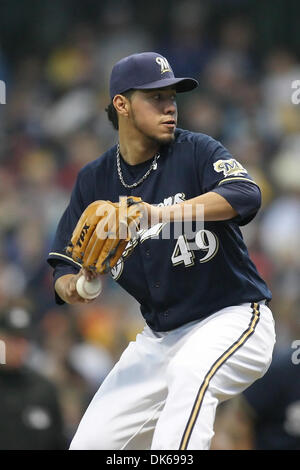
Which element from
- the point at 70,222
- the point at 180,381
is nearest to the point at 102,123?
the point at 70,222

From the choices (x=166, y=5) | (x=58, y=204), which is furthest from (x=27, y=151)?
(x=166, y=5)

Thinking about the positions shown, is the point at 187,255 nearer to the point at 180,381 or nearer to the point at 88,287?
the point at 88,287

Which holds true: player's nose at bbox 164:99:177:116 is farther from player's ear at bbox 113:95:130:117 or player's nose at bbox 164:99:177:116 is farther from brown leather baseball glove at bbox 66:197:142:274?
brown leather baseball glove at bbox 66:197:142:274

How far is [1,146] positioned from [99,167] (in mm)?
5254

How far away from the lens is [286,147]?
7.63 metres

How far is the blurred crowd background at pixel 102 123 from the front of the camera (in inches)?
247

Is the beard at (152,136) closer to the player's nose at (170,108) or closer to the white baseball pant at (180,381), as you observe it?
the player's nose at (170,108)

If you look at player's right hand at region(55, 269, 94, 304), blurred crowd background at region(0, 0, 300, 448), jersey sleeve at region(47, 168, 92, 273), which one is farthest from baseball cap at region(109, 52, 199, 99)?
blurred crowd background at region(0, 0, 300, 448)

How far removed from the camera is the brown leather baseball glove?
2898mm

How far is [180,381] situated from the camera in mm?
2916

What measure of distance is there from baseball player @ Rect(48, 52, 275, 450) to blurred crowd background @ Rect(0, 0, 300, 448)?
2141mm

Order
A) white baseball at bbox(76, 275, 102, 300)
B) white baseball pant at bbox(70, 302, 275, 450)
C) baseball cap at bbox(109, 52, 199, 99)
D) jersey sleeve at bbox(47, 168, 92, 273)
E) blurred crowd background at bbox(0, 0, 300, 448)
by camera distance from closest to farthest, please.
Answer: white baseball pant at bbox(70, 302, 275, 450) → white baseball at bbox(76, 275, 102, 300) → baseball cap at bbox(109, 52, 199, 99) → jersey sleeve at bbox(47, 168, 92, 273) → blurred crowd background at bbox(0, 0, 300, 448)

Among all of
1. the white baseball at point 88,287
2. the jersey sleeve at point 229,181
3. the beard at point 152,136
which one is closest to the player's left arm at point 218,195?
the jersey sleeve at point 229,181
